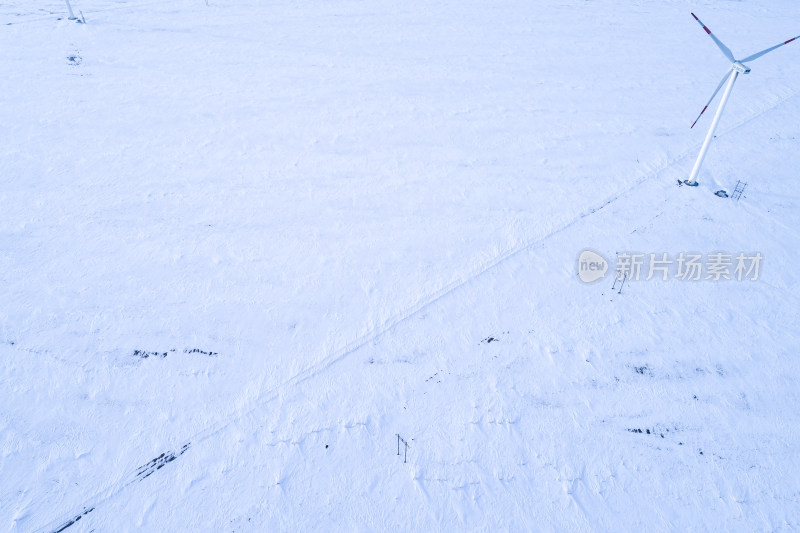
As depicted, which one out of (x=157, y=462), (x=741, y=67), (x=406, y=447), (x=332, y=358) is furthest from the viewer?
(x=741, y=67)

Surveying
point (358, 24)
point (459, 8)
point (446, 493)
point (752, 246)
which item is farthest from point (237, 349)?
point (459, 8)

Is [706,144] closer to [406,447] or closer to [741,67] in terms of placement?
[741,67]

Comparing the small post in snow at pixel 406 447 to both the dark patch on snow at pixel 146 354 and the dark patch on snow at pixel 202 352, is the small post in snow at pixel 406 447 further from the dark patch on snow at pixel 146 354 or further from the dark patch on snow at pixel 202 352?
the dark patch on snow at pixel 146 354

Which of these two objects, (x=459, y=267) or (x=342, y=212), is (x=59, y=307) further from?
(x=459, y=267)

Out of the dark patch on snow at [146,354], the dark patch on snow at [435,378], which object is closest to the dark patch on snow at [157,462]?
the dark patch on snow at [146,354]

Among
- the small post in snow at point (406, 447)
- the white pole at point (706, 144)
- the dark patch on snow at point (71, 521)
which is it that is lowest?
the dark patch on snow at point (71, 521)

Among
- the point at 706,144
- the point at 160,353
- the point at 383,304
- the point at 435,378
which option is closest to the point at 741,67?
the point at 706,144

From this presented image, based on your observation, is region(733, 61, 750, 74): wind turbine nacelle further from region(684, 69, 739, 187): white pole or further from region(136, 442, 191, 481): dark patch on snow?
region(136, 442, 191, 481): dark patch on snow
